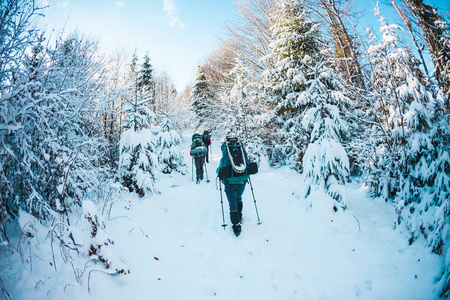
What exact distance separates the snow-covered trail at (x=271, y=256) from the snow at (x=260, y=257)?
0.05 feet

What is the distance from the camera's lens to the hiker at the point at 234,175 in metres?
4.27

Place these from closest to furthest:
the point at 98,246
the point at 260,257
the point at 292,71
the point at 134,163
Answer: the point at 98,246, the point at 260,257, the point at 134,163, the point at 292,71

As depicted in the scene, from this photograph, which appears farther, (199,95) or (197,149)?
(199,95)

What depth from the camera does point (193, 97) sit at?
25062 mm

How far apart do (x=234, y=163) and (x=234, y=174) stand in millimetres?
255

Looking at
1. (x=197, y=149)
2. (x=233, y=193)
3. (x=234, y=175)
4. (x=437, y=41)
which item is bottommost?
(x=233, y=193)

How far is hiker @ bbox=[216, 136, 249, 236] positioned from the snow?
513 millimetres

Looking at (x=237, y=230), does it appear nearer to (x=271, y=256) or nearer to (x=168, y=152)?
(x=271, y=256)

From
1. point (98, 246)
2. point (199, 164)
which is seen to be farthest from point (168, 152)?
point (98, 246)

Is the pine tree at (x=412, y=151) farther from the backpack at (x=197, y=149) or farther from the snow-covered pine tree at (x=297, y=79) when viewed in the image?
the backpack at (x=197, y=149)

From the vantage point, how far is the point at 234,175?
4340 millimetres

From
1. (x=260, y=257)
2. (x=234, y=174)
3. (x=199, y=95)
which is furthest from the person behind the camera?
(x=199, y=95)

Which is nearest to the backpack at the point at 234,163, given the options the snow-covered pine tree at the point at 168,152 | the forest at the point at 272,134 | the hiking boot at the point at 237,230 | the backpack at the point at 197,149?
the hiking boot at the point at 237,230

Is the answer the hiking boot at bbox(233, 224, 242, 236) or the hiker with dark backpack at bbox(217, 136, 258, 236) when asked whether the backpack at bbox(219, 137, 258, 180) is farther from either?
the hiking boot at bbox(233, 224, 242, 236)
